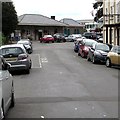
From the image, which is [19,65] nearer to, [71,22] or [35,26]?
[35,26]

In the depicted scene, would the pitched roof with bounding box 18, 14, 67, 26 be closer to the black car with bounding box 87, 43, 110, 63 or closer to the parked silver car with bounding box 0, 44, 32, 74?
the black car with bounding box 87, 43, 110, 63

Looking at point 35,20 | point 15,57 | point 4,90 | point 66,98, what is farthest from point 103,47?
point 35,20

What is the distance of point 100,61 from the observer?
26641 mm

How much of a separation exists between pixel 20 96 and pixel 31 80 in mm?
4391

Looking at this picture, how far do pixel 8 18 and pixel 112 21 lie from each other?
63.8ft

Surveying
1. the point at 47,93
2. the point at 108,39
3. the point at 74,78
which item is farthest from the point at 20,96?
the point at 108,39

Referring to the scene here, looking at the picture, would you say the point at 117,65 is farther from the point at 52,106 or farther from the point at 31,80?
the point at 52,106

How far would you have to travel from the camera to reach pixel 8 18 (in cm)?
5766

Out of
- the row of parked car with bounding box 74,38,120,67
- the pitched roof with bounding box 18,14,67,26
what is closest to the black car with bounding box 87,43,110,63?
the row of parked car with bounding box 74,38,120,67

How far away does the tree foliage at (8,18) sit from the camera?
5750 centimetres

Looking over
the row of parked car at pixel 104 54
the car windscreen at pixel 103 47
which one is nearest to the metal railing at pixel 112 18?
the row of parked car at pixel 104 54

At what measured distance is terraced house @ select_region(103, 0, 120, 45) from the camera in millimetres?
41594

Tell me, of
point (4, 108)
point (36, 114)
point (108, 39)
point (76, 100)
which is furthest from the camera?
point (108, 39)

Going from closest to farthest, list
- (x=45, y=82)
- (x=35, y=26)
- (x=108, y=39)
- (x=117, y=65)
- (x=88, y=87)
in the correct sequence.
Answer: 1. (x=88, y=87)
2. (x=45, y=82)
3. (x=117, y=65)
4. (x=108, y=39)
5. (x=35, y=26)
